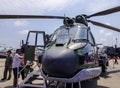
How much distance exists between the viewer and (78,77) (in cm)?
821

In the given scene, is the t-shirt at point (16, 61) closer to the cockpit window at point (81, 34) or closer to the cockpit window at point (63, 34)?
the cockpit window at point (63, 34)

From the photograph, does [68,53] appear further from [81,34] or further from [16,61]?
[16,61]

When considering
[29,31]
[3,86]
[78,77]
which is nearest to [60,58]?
[78,77]

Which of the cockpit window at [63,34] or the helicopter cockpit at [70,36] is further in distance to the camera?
the cockpit window at [63,34]

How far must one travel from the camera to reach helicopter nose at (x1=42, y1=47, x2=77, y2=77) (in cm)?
780

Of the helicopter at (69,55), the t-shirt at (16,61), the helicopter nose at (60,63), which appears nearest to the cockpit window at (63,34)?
the helicopter at (69,55)

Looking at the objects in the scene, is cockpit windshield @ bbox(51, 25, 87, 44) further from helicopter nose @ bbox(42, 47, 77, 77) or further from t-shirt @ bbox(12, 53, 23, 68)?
t-shirt @ bbox(12, 53, 23, 68)

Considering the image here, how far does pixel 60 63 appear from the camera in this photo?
7777mm

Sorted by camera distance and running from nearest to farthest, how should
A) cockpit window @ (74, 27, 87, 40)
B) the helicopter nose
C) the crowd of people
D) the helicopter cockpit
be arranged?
the helicopter nose → the helicopter cockpit → cockpit window @ (74, 27, 87, 40) → the crowd of people

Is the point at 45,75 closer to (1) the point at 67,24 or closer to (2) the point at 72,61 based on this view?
(2) the point at 72,61

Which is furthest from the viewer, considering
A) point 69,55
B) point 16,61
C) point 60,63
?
point 16,61

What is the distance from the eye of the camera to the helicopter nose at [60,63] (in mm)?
7805

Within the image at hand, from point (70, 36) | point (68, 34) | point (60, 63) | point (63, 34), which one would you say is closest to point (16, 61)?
point (63, 34)

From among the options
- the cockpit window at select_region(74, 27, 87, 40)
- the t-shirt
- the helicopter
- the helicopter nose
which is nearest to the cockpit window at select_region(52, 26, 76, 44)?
the helicopter
